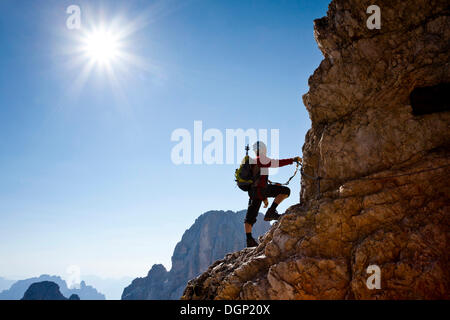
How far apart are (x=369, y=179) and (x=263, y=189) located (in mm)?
3742

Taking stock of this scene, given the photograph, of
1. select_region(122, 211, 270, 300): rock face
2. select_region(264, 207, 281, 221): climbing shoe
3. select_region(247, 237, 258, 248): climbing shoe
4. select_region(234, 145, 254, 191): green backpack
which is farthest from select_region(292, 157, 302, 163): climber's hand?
select_region(122, 211, 270, 300): rock face

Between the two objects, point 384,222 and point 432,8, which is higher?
point 432,8

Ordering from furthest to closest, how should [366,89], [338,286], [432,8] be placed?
[366,89] < [432,8] < [338,286]

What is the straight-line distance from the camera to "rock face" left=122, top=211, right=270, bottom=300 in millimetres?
134250

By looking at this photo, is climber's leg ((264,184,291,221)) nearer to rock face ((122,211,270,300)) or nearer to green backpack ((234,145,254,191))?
green backpack ((234,145,254,191))

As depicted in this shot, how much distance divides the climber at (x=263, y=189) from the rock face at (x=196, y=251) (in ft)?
408

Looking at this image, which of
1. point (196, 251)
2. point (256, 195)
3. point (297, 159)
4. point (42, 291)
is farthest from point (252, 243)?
point (42, 291)

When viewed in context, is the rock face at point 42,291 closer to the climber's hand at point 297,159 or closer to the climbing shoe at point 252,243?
the climbing shoe at point 252,243
